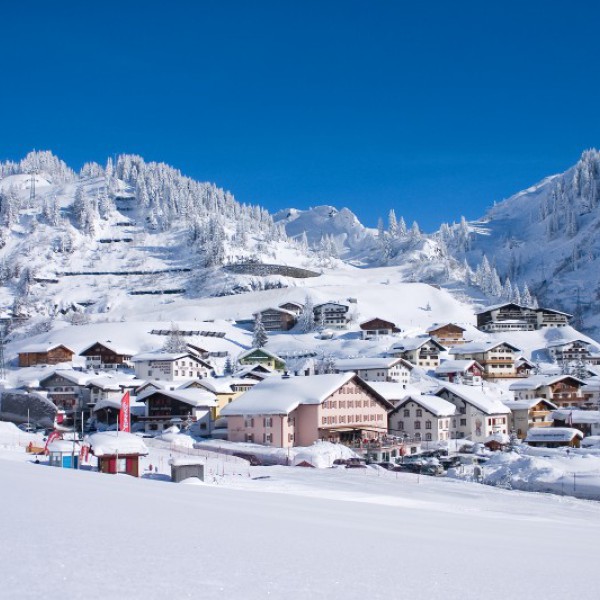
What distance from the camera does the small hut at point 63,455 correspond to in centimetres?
3234

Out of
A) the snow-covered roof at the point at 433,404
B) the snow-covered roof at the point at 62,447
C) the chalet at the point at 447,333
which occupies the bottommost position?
the snow-covered roof at the point at 62,447

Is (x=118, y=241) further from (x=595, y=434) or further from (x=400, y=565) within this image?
(x=400, y=565)

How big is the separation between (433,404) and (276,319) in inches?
2561

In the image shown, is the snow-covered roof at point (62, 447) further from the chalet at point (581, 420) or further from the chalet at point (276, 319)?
the chalet at point (276, 319)

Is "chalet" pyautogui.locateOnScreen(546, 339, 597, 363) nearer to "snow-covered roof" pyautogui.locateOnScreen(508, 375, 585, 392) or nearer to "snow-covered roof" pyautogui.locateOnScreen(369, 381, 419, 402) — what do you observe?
"snow-covered roof" pyautogui.locateOnScreen(508, 375, 585, 392)

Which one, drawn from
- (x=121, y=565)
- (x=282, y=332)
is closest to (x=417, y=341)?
(x=282, y=332)

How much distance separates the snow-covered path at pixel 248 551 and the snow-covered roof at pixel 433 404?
4466 cm

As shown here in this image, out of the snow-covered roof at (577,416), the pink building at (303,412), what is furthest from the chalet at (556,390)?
the pink building at (303,412)

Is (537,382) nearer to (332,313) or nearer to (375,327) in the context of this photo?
(375,327)

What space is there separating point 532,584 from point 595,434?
62.9 metres

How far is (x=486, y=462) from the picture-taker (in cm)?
4497

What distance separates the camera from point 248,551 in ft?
26.7

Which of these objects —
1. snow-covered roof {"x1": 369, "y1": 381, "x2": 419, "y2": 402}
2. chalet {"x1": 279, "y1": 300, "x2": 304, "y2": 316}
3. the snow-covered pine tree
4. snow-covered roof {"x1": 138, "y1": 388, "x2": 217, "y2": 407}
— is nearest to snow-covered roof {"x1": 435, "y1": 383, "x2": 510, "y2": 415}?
snow-covered roof {"x1": 369, "y1": 381, "x2": 419, "y2": 402}

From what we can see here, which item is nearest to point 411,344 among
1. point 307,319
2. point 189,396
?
point 307,319
